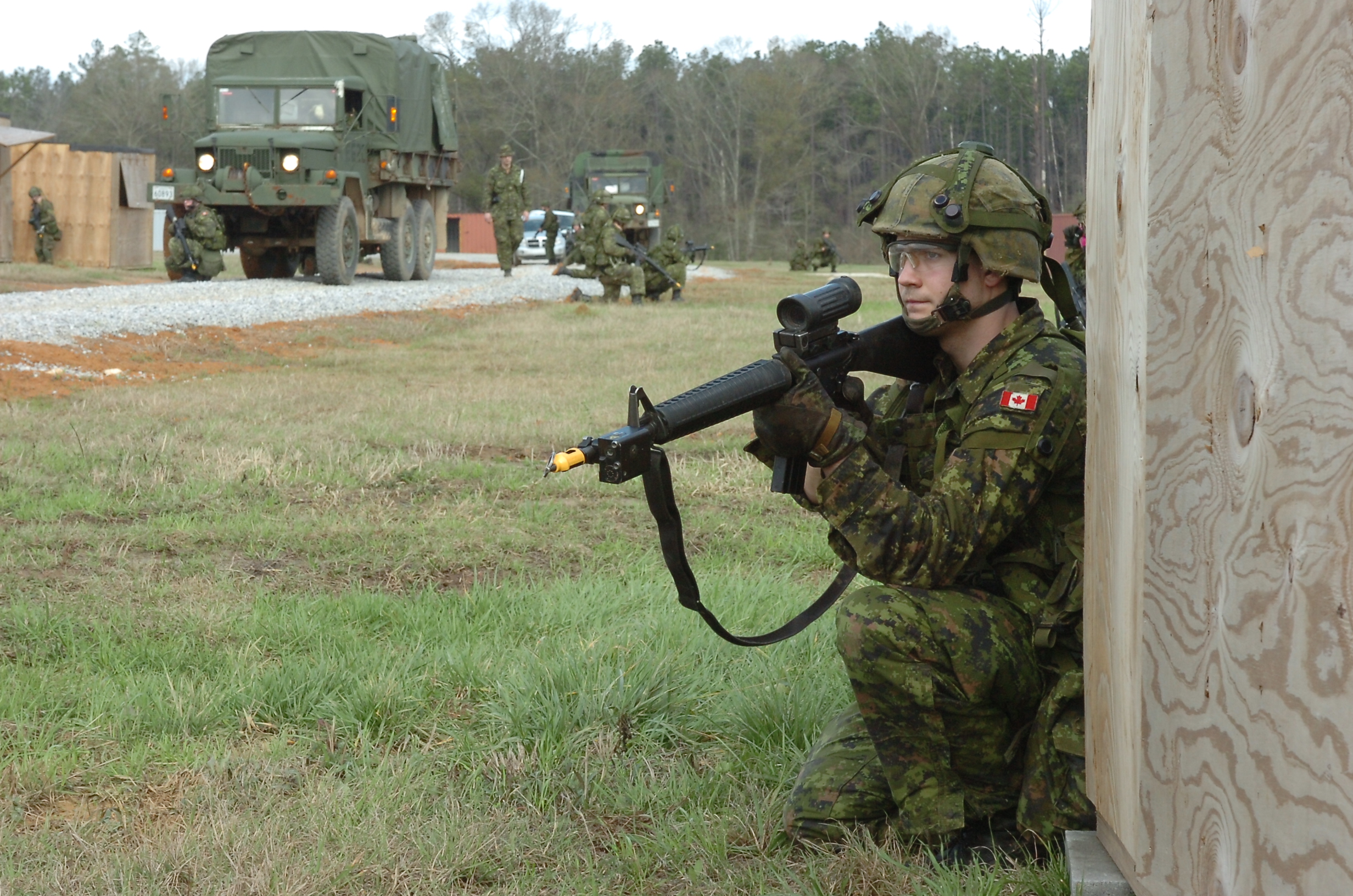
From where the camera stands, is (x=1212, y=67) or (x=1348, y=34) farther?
(x=1212, y=67)

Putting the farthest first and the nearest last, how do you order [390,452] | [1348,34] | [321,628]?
[390,452]
[321,628]
[1348,34]

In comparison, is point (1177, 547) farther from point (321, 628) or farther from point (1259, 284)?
point (321, 628)

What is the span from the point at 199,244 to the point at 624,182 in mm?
10764

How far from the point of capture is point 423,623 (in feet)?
12.8

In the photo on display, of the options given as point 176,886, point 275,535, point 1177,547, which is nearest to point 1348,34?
point 1177,547

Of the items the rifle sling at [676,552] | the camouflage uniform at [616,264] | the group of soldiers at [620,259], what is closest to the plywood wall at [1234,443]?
the rifle sling at [676,552]

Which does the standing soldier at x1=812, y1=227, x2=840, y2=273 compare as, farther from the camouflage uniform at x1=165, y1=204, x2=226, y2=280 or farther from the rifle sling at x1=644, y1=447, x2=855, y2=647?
the rifle sling at x1=644, y1=447, x2=855, y2=647

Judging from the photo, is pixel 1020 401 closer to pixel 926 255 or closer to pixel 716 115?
pixel 926 255

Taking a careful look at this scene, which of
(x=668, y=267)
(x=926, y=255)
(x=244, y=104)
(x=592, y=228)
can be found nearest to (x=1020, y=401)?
(x=926, y=255)

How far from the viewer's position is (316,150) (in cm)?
1720

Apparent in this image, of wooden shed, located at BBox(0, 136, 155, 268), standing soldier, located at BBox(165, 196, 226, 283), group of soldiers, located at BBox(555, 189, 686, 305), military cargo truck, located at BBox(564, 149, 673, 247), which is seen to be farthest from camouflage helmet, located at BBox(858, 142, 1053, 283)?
wooden shed, located at BBox(0, 136, 155, 268)

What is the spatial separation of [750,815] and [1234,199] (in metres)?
1.55

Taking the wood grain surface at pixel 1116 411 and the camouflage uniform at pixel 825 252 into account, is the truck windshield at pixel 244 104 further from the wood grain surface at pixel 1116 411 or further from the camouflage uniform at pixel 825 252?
the camouflage uniform at pixel 825 252

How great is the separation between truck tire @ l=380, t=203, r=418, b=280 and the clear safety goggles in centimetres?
1818
